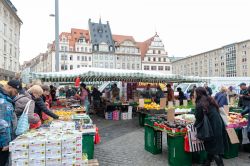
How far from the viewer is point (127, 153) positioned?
5812 mm

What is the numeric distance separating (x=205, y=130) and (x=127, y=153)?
2.38 m

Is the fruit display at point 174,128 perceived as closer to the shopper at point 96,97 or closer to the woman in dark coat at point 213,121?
the woman in dark coat at point 213,121

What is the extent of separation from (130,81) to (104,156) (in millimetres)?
10909

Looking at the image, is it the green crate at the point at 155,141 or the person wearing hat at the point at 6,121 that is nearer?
the person wearing hat at the point at 6,121

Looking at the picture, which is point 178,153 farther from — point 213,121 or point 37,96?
point 37,96

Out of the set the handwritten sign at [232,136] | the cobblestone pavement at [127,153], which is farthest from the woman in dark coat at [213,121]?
the cobblestone pavement at [127,153]

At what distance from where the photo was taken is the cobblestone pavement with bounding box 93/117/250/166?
5086mm

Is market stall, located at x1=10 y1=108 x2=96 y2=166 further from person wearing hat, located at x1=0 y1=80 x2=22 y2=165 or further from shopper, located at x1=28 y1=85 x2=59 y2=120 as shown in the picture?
shopper, located at x1=28 y1=85 x2=59 y2=120

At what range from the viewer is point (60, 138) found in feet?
10.1

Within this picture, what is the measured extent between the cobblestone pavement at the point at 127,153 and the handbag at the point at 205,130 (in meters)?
1.24

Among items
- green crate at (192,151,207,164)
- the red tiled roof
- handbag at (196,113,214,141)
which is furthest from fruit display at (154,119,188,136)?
the red tiled roof

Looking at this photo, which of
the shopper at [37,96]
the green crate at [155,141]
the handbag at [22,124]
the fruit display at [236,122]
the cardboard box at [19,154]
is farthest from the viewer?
the green crate at [155,141]

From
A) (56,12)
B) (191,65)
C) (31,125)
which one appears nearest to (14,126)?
(31,125)

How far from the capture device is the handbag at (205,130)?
416 cm
